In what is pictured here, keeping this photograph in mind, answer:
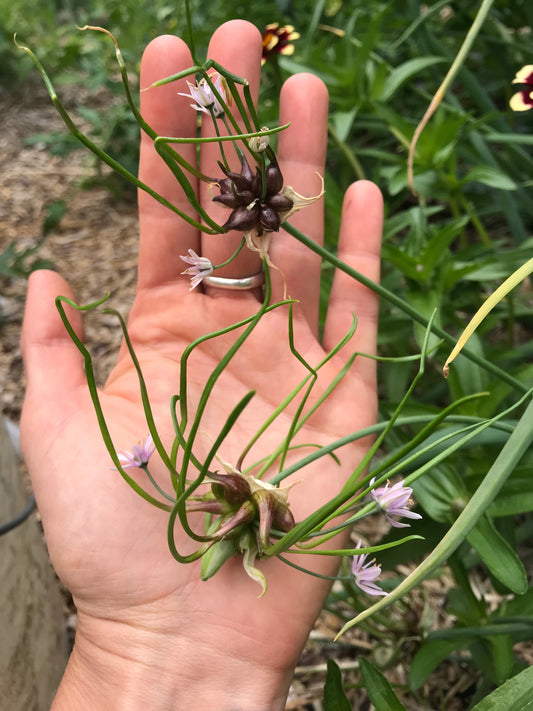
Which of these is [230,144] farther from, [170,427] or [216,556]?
[216,556]

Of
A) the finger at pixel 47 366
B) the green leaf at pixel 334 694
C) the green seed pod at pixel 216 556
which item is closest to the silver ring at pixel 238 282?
the finger at pixel 47 366

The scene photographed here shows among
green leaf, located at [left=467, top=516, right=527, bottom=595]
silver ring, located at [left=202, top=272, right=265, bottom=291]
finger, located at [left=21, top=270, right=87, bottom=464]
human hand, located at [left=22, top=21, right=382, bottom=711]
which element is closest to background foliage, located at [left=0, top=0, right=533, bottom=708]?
→ green leaf, located at [left=467, top=516, right=527, bottom=595]

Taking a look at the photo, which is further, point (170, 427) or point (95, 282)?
point (95, 282)

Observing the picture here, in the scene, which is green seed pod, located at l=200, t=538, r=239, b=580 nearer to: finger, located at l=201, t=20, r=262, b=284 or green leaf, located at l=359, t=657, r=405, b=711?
green leaf, located at l=359, t=657, r=405, b=711

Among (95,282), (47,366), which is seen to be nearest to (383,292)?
(47,366)

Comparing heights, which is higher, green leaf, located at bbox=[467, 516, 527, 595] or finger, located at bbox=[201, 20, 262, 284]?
finger, located at bbox=[201, 20, 262, 284]

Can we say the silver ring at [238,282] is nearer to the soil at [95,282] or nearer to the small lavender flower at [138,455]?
the small lavender flower at [138,455]
